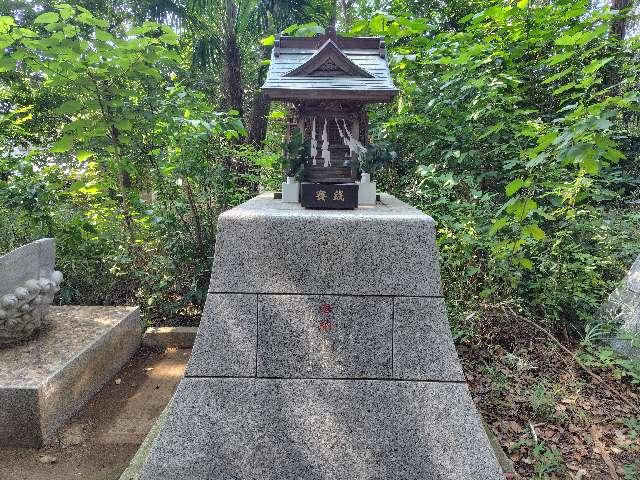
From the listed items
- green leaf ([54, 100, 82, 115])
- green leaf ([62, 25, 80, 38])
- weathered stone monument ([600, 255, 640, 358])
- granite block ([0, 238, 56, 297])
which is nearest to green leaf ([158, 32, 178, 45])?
green leaf ([62, 25, 80, 38])

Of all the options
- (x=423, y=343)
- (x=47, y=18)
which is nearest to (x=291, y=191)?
(x=423, y=343)

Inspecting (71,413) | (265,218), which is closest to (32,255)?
(71,413)

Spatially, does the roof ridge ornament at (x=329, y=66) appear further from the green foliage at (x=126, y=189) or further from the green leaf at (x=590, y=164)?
the green leaf at (x=590, y=164)

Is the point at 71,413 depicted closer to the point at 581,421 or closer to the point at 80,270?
the point at 80,270

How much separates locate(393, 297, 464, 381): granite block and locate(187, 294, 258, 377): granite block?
0.85m

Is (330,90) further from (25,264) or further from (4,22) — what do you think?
(4,22)

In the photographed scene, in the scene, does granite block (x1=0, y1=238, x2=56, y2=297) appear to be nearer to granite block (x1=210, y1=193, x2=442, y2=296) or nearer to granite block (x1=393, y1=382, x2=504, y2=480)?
granite block (x1=210, y1=193, x2=442, y2=296)

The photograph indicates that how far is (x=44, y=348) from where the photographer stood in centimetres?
320

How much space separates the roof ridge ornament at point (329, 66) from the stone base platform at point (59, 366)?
2.87 m

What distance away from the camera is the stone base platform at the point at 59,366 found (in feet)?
8.59

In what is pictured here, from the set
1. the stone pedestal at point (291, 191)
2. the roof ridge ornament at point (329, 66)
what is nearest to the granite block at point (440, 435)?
the stone pedestal at point (291, 191)

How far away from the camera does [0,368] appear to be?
2.85 metres

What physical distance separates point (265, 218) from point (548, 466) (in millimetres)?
2355

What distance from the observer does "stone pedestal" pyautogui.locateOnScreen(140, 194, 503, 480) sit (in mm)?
2191
